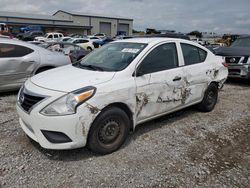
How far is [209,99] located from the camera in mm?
5090

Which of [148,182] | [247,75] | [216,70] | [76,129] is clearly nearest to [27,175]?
[76,129]

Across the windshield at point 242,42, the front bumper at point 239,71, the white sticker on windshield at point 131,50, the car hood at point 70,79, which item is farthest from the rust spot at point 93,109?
the windshield at point 242,42

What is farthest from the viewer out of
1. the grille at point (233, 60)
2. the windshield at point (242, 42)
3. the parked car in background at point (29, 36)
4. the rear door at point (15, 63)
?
the parked car in background at point (29, 36)

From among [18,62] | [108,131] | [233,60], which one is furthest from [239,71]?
[18,62]

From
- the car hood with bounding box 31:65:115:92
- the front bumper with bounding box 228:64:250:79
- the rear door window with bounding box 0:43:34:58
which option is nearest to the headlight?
the car hood with bounding box 31:65:115:92

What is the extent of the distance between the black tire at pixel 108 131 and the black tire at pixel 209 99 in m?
2.27

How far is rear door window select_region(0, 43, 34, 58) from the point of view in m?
5.68

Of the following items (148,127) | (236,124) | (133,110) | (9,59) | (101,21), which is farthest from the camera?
(101,21)

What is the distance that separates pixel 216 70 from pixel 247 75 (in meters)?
3.57

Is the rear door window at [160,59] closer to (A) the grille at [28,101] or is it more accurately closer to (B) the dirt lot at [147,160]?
(B) the dirt lot at [147,160]

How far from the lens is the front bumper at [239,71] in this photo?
25.9 feet

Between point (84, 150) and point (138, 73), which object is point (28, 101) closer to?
point (84, 150)

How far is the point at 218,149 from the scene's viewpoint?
3588 millimetres

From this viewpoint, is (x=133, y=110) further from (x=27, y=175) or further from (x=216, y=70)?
(x=216, y=70)
